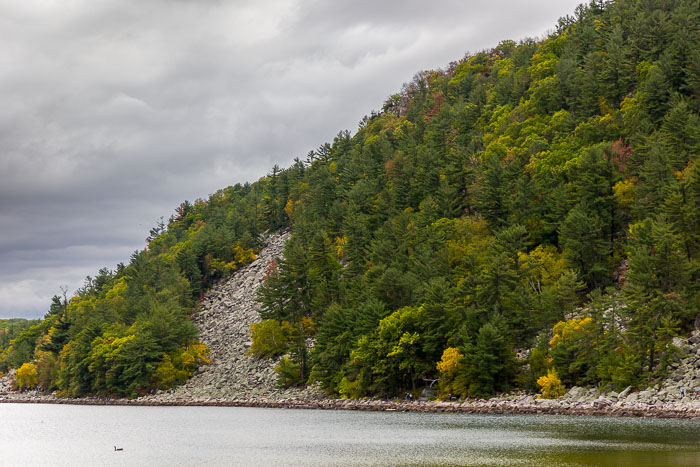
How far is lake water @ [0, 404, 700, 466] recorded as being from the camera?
136 feet

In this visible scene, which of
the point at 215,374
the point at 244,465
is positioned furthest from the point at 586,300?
the point at 215,374

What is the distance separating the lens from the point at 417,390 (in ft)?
313

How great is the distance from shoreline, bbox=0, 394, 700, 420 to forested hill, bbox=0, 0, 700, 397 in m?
4.00

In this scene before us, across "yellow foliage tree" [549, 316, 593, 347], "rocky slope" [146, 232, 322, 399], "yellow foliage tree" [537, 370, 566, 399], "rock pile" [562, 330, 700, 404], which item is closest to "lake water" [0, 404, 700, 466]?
"rock pile" [562, 330, 700, 404]

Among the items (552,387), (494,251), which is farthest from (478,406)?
(494,251)

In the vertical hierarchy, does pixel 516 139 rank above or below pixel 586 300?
above

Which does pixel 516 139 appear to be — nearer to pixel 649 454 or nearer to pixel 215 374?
pixel 215 374

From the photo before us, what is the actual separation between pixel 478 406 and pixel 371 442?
28.9 m

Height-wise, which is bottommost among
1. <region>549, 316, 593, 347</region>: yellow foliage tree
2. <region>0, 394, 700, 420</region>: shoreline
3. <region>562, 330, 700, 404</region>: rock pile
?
<region>0, 394, 700, 420</region>: shoreline

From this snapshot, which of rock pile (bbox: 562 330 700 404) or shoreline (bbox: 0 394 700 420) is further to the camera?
rock pile (bbox: 562 330 700 404)

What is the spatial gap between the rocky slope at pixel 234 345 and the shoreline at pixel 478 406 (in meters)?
5.01

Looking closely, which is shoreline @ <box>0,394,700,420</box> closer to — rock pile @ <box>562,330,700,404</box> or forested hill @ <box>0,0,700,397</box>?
rock pile @ <box>562,330,700,404</box>

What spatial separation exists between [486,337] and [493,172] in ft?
144

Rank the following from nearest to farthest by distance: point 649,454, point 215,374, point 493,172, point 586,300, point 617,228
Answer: point 649,454 → point 586,300 → point 617,228 → point 493,172 → point 215,374
